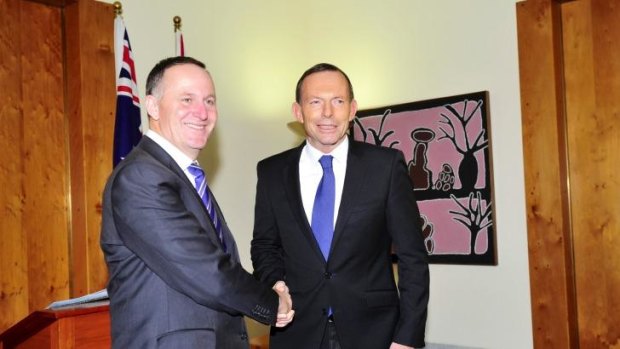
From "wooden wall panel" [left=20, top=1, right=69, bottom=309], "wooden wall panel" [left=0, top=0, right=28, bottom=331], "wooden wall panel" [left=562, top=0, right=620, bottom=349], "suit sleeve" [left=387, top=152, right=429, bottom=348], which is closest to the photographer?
Result: "suit sleeve" [left=387, top=152, right=429, bottom=348]

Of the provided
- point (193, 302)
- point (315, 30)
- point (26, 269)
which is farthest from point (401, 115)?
point (193, 302)

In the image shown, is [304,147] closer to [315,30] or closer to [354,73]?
[354,73]

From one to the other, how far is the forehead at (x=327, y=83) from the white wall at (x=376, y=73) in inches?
70.1

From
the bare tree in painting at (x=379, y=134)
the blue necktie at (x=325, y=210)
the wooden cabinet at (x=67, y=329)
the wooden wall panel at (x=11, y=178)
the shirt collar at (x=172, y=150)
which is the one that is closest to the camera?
the shirt collar at (x=172, y=150)

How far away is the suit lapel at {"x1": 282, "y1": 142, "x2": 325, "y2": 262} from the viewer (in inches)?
93.7

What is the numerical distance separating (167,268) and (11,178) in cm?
194

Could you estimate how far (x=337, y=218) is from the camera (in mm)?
2373

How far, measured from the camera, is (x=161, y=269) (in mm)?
1796

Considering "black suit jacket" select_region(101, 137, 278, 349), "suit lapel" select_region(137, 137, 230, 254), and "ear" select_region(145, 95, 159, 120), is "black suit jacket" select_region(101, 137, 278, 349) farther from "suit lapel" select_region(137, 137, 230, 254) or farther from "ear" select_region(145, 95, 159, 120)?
"ear" select_region(145, 95, 159, 120)

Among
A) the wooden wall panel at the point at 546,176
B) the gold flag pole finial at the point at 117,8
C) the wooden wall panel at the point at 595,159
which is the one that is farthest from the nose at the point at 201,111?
the wooden wall panel at the point at 595,159

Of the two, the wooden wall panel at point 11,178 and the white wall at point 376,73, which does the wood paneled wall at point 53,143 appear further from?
the white wall at point 376,73

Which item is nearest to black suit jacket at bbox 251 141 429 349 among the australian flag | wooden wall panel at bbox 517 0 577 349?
the australian flag

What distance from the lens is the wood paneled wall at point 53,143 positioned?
11.1ft

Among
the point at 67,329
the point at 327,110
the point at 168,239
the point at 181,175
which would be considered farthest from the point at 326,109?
the point at 67,329
